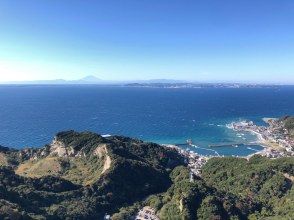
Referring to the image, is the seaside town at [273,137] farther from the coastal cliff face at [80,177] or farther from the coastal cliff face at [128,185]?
the coastal cliff face at [80,177]

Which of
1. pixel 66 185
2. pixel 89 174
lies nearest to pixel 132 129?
pixel 89 174

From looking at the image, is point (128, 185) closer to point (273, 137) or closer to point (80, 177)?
point (80, 177)

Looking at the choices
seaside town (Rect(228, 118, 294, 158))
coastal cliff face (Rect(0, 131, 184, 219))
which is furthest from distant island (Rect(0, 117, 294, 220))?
seaside town (Rect(228, 118, 294, 158))

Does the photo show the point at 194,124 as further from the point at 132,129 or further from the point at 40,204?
the point at 40,204

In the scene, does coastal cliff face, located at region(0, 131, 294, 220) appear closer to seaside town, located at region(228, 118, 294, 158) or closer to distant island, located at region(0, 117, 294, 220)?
distant island, located at region(0, 117, 294, 220)

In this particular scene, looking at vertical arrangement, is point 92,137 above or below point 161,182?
above

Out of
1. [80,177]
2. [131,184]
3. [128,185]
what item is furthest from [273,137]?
[80,177]
